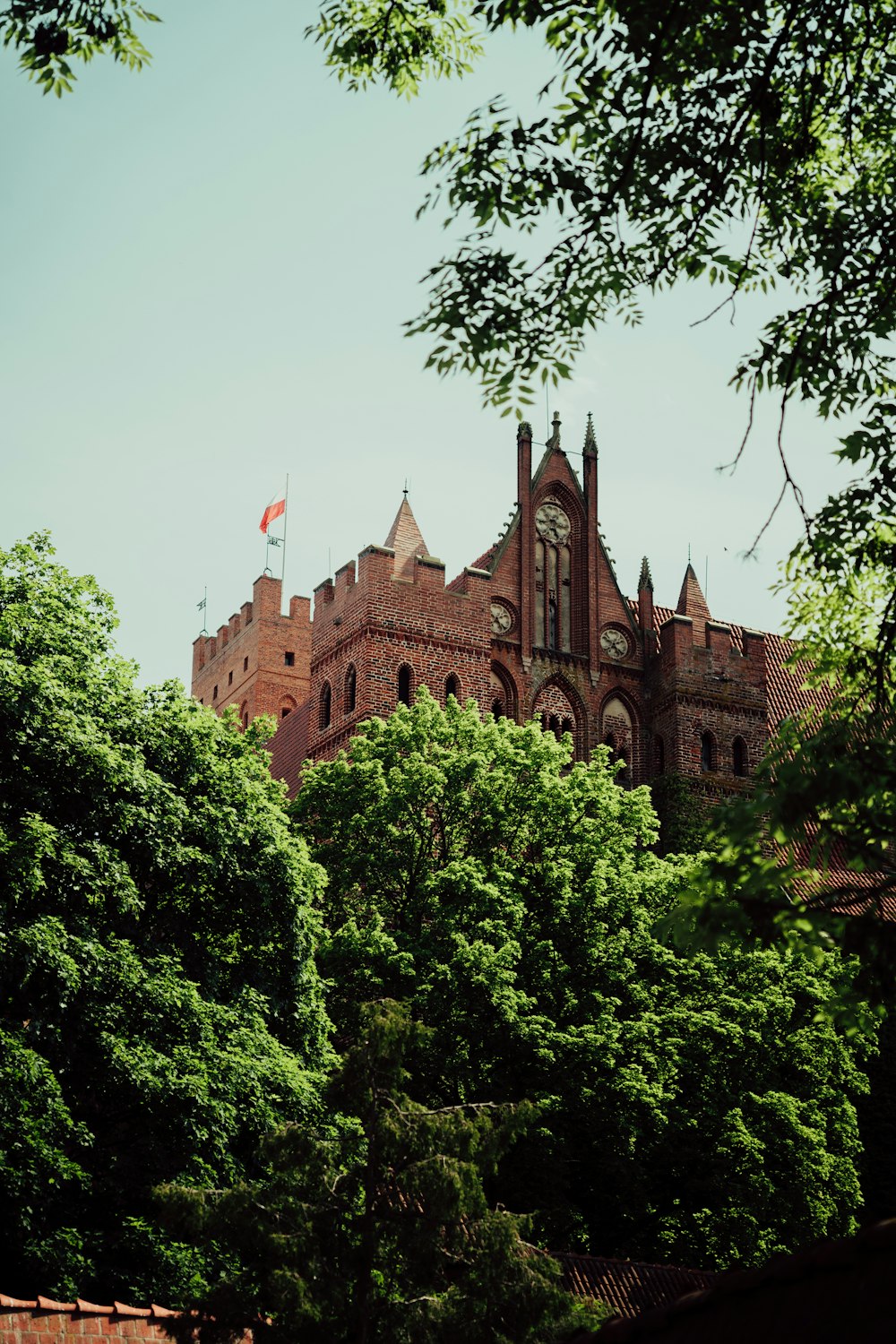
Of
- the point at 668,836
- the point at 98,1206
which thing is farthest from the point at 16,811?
→ the point at 668,836

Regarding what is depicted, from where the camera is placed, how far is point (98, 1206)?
18562mm

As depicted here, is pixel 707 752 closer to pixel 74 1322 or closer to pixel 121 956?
pixel 121 956

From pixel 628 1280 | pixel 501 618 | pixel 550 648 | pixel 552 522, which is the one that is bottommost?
pixel 628 1280

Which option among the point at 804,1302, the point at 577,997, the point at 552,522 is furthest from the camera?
the point at 552,522

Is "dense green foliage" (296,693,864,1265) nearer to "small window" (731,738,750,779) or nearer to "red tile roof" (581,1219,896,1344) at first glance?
"small window" (731,738,750,779)

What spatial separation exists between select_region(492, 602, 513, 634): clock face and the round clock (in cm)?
286

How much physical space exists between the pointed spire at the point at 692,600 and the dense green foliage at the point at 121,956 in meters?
23.3

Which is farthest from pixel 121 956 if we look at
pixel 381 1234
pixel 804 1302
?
pixel 804 1302

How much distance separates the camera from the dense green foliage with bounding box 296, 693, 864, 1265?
83.1 ft

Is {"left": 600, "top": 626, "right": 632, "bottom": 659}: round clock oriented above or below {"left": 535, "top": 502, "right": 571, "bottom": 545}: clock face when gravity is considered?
below

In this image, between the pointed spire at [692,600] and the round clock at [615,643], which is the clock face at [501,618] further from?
the pointed spire at [692,600]

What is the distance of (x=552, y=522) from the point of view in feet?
140

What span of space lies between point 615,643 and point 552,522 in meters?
3.48

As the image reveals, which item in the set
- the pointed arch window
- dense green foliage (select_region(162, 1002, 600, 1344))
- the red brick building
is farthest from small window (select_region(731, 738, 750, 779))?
dense green foliage (select_region(162, 1002, 600, 1344))
